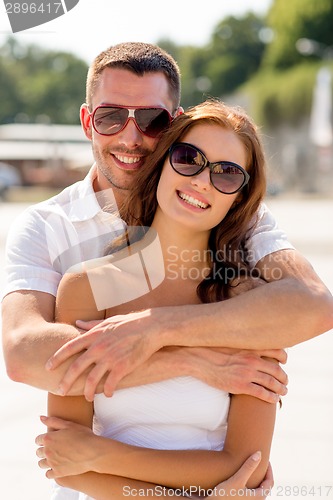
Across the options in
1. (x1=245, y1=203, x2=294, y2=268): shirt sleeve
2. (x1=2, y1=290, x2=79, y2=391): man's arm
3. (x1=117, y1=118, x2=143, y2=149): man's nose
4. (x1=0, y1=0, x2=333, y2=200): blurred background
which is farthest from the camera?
(x1=0, y1=0, x2=333, y2=200): blurred background

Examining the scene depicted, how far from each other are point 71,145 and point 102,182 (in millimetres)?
58166

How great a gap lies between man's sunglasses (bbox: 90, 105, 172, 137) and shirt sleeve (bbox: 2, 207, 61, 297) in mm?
528

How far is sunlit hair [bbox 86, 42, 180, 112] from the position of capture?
10.5 ft

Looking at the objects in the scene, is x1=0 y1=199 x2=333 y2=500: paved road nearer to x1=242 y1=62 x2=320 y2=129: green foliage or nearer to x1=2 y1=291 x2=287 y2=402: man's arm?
x1=2 y1=291 x2=287 y2=402: man's arm

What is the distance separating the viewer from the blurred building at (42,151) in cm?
5656

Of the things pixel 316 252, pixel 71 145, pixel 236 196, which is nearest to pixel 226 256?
pixel 236 196

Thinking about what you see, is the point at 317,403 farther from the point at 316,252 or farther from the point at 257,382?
the point at 316,252

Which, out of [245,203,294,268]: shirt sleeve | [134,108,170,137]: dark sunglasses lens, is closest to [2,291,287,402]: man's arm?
[245,203,294,268]: shirt sleeve

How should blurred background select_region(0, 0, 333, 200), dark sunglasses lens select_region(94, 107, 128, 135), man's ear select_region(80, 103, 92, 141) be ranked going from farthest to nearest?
blurred background select_region(0, 0, 333, 200)
man's ear select_region(80, 103, 92, 141)
dark sunglasses lens select_region(94, 107, 128, 135)

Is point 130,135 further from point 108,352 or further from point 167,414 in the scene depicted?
point 167,414

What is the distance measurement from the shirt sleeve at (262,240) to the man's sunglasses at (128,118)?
505mm

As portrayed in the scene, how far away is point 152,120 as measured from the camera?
2.96 m

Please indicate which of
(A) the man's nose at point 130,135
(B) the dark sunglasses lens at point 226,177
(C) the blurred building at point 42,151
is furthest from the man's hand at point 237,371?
(C) the blurred building at point 42,151

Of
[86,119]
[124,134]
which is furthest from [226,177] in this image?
[86,119]
